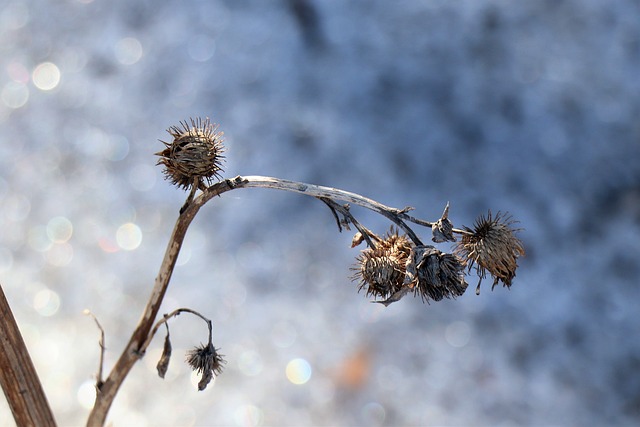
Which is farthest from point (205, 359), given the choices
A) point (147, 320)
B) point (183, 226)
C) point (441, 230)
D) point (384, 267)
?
point (441, 230)

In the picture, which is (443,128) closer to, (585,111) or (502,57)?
(502,57)

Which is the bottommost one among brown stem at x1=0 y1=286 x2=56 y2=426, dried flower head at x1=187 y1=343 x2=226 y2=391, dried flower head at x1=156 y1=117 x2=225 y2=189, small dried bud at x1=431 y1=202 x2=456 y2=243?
brown stem at x1=0 y1=286 x2=56 y2=426

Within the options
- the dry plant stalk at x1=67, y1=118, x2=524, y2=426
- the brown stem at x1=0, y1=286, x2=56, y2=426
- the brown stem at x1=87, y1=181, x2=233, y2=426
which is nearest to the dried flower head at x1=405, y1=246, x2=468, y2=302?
the dry plant stalk at x1=67, y1=118, x2=524, y2=426

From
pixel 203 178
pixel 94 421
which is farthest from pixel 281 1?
pixel 94 421

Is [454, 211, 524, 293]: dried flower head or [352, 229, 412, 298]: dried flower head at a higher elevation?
[454, 211, 524, 293]: dried flower head

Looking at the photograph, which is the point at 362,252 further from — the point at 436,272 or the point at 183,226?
the point at 183,226

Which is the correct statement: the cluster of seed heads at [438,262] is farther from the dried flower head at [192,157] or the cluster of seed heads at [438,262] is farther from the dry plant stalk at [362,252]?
the dried flower head at [192,157]

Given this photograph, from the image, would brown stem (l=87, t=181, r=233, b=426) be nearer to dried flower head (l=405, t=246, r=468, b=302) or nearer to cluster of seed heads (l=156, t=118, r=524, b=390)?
cluster of seed heads (l=156, t=118, r=524, b=390)
